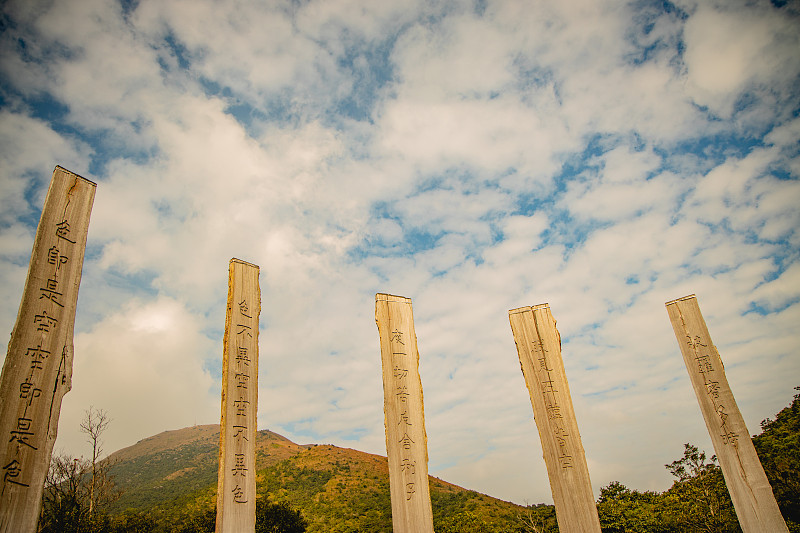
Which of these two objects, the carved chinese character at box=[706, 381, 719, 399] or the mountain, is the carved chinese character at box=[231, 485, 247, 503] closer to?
A: the carved chinese character at box=[706, 381, 719, 399]

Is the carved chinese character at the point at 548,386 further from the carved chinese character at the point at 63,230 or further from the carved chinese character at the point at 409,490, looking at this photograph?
the carved chinese character at the point at 63,230

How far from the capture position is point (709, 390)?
462cm

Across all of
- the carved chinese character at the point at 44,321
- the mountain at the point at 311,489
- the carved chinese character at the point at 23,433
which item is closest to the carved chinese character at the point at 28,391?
the carved chinese character at the point at 23,433

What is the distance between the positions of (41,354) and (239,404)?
4.75 feet

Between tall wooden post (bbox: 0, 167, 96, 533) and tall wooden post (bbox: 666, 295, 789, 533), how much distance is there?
5.90 m

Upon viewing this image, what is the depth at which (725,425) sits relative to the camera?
4453mm

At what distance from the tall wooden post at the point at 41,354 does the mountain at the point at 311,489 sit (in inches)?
894

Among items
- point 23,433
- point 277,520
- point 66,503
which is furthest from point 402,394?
point 277,520

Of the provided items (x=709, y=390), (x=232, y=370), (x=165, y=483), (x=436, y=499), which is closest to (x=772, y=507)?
(x=709, y=390)

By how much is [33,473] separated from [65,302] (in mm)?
1099

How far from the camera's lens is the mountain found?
29.5m


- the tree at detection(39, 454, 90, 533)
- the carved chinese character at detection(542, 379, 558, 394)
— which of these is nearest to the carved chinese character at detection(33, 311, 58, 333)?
the carved chinese character at detection(542, 379, 558, 394)

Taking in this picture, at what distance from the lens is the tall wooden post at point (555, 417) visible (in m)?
3.70

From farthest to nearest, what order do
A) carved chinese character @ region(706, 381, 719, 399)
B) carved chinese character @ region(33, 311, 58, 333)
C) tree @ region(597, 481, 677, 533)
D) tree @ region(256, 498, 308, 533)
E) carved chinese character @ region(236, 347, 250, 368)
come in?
tree @ region(256, 498, 308, 533) → tree @ region(597, 481, 677, 533) → carved chinese character @ region(706, 381, 719, 399) → carved chinese character @ region(236, 347, 250, 368) → carved chinese character @ region(33, 311, 58, 333)
